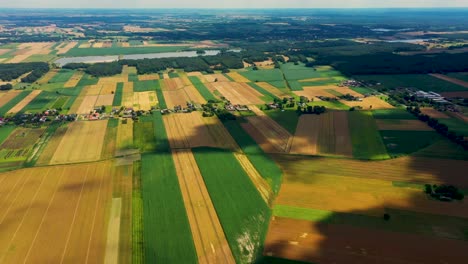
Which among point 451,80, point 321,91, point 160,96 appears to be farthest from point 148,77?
point 451,80

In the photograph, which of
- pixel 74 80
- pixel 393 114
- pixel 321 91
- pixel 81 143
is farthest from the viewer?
pixel 74 80

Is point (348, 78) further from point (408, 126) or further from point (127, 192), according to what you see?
point (127, 192)

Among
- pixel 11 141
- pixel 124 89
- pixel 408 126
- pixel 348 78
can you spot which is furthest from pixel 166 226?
pixel 348 78

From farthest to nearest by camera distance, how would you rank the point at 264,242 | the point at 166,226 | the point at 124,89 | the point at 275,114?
the point at 124,89
the point at 275,114
the point at 166,226
the point at 264,242

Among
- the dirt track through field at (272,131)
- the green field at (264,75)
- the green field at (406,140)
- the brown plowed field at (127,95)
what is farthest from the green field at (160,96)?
the green field at (406,140)

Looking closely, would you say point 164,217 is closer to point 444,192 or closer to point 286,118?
point 444,192

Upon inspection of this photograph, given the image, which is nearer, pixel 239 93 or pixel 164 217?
pixel 164 217

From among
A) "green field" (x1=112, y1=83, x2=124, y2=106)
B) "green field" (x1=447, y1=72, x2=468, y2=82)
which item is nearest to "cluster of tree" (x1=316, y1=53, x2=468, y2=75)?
"green field" (x1=447, y1=72, x2=468, y2=82)

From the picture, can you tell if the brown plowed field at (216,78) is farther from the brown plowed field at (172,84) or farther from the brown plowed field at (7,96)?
the brown plowed field at (7,96)
